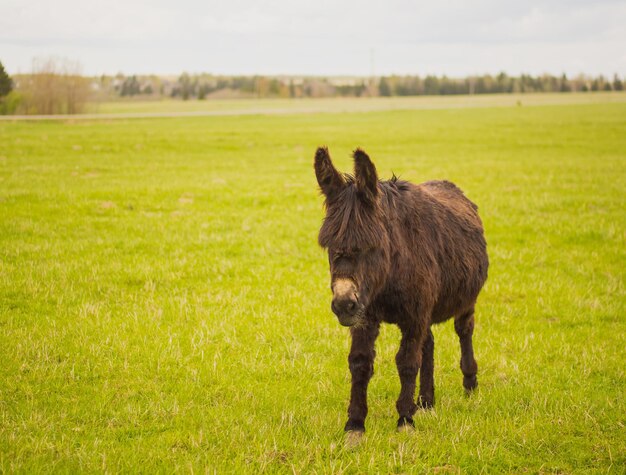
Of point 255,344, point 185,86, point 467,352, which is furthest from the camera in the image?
point 185,86

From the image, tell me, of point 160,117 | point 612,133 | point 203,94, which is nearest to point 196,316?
point 612,133

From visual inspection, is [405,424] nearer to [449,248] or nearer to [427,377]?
[427,377]

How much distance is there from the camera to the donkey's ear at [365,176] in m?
4.84

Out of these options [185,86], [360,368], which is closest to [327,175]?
[360,368]

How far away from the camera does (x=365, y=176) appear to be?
194 inches

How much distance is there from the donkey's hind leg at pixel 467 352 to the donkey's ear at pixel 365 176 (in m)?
2.62

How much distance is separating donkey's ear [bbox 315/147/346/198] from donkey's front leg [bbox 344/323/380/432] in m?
1.32

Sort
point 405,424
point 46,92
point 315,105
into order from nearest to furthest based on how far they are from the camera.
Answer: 1. point 405,424
2. point 46,92
3. point 315,105

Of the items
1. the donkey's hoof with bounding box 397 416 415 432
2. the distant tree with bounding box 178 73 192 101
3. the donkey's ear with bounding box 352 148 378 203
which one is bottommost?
the donkey's hoof with bounding box 397 416 415 432

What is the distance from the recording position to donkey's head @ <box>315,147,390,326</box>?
476 centimetres

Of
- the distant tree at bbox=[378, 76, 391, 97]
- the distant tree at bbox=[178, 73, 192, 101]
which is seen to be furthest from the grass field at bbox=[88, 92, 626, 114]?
the distant tree at bbox=[378, 76, 391, 97]

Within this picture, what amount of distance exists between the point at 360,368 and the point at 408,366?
0.47 metres

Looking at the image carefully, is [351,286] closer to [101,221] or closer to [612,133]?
[101,221]

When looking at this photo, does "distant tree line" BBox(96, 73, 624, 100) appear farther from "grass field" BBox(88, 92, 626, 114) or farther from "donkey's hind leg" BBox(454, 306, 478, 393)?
"donkey's hind leg" BBox(454, 306, 478, 393)
